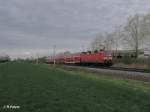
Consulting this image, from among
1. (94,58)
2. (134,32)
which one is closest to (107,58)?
(94,58)

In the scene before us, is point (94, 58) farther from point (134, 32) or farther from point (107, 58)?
point (134, 32)

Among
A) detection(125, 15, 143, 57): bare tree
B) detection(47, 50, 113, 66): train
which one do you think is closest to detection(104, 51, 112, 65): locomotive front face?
detection(47, 50, 113, 66): train

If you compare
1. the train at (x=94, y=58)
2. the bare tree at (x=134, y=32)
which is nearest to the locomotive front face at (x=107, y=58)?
the train at (x=94, y=58)

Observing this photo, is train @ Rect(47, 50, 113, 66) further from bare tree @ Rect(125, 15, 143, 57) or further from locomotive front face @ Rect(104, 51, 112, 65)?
bare tree @ Rect(125, 15, 143, 57)

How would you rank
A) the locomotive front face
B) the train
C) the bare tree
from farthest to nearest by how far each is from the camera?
1. the bare tree
2. the train
3. the locomotive front face

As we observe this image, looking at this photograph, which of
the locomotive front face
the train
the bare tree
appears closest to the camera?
the locomotive front face

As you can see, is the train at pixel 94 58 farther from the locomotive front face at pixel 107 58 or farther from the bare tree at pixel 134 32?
the bare tree at pixel 134 32

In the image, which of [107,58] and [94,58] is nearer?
[107,58]

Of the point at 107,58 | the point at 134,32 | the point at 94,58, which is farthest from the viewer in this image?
the point at 134,32

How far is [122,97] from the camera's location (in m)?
10.4

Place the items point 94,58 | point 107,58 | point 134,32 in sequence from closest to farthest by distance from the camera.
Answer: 1. point 107,58
2. point 94,58
3. point 134,32

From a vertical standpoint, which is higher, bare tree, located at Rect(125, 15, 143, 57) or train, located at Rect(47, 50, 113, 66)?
bare tree, located at Rect(125, 15, 143, 57)

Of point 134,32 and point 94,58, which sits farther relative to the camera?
point 134,32

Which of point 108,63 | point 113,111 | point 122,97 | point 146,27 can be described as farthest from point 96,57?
point 113,111
